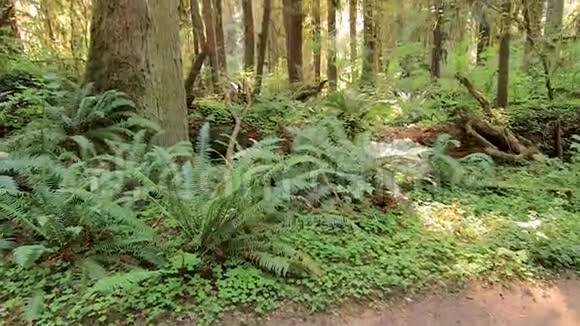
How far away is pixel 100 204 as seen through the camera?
359 cm

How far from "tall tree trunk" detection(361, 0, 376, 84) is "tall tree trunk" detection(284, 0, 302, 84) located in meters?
1.90

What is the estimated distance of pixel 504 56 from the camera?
9188 millimetres

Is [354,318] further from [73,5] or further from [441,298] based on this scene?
[73,5]

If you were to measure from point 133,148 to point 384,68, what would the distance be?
1032 cm

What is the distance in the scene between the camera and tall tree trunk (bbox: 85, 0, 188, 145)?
5.57 metres

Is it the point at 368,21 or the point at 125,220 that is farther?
the point at 368,21

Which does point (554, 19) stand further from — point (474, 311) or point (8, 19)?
point (8, 19)

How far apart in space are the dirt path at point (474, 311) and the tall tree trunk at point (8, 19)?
8132mm

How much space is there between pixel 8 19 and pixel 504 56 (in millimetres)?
9356

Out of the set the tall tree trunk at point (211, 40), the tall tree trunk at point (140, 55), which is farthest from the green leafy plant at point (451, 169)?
the tall tree trunk at point (211, 40)

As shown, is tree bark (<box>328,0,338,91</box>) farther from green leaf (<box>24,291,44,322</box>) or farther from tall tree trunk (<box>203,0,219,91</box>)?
green leaf (<box>24,291,44,322</box>)

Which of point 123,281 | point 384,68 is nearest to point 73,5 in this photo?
point 384,68

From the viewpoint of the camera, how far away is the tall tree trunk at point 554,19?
996 cm

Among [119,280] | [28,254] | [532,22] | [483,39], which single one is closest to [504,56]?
[532,22]
